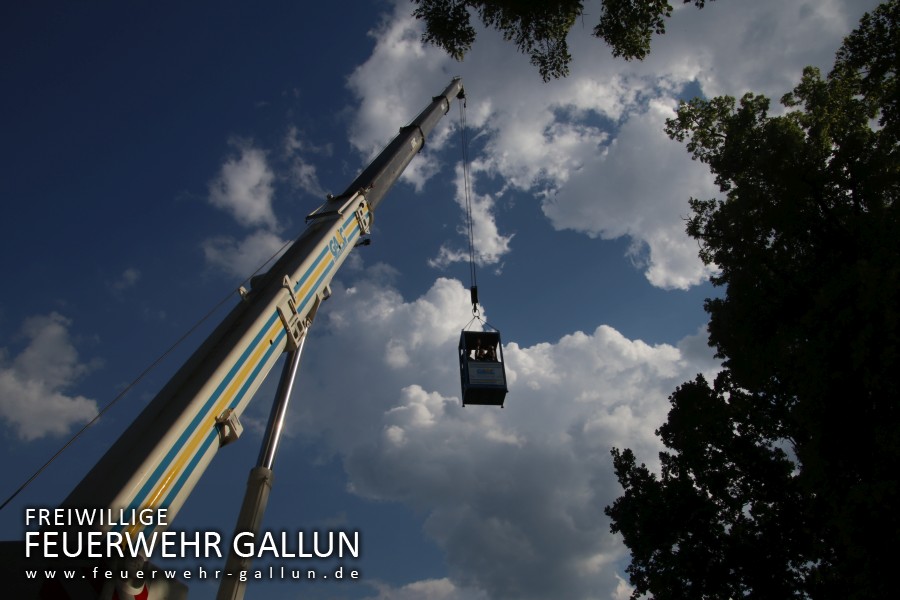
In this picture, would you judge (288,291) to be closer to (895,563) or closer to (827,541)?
(895,563)

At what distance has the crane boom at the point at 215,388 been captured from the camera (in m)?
4.02

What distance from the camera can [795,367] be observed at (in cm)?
1106

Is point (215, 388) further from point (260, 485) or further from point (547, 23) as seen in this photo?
point (547, 23)

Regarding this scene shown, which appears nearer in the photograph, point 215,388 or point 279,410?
point 215,388

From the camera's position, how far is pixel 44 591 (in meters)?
3.61

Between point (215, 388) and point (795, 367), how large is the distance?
37.2 ft

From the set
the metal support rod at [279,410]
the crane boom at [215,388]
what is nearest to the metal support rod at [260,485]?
the metal support rod at [279,410]

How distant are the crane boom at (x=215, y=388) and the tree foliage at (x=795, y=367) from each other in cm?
953

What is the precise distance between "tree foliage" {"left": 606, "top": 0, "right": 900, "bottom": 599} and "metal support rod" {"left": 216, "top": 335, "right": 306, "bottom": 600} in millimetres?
9840

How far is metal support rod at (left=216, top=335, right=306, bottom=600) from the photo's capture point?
15.1 feet

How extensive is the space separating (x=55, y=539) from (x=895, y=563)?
12.3 m

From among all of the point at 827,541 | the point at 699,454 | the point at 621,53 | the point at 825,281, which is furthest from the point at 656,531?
the point at 621,53

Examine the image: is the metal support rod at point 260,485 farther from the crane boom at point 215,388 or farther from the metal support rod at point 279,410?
the crane boom at point 215,388

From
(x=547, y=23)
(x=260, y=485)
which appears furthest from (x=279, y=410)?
(x=547, y=23)
